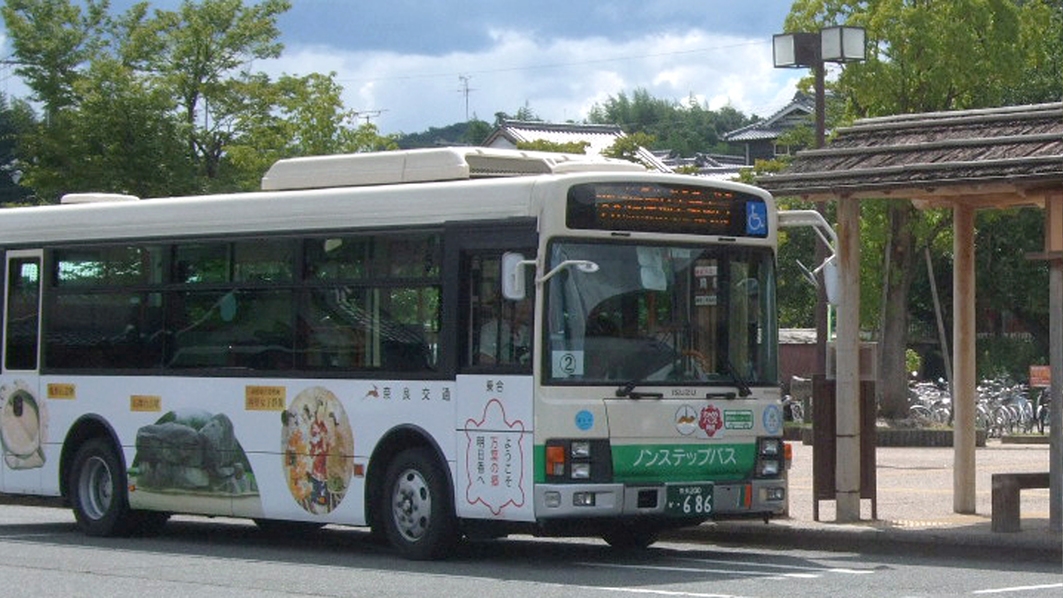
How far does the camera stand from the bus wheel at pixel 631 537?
16.9 metres

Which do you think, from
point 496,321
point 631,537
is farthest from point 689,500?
→ point 496,321

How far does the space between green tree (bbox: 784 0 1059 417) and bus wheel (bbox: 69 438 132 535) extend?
764 inches

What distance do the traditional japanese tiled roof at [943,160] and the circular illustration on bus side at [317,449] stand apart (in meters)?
4.28

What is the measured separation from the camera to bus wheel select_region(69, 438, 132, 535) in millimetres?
18719

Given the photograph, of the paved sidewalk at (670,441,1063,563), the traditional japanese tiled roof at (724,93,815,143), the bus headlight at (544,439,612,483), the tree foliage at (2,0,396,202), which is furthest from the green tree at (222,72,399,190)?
the traditional japanese tiled roof at (724,93,815,143)

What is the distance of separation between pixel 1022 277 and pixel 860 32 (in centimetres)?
2317

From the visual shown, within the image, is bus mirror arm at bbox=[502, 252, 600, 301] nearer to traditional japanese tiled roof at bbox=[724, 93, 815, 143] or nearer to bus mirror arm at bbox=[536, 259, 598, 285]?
bus mirror arm at bbox=[536, 259, 598, 285]

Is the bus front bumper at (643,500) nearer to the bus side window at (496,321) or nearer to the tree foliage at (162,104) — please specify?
the bus side window at (496,321)

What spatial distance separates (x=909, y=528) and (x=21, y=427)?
8.80m

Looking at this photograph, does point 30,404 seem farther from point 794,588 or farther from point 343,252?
point 794,588

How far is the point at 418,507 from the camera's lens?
15.8 meters

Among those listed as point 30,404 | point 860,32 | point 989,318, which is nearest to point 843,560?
point 30,404

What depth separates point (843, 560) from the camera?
1595cm

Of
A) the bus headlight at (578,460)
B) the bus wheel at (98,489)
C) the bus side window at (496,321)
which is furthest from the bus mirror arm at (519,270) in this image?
the bus wheel at (98,489)
